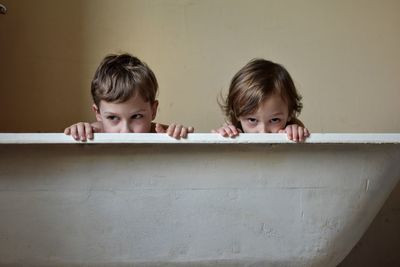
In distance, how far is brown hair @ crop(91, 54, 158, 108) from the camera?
1.25 metres

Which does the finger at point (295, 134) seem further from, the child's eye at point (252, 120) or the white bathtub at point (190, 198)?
the child's eye at point (252, 120)

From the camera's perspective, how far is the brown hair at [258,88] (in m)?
1.33

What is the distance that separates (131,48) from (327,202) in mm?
883

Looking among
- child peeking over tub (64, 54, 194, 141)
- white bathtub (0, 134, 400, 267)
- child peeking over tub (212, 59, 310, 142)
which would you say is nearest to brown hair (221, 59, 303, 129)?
child peeking over tub (212, 59, 310, 142)

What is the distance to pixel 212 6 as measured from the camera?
173 centimetres

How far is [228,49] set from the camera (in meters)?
1.74

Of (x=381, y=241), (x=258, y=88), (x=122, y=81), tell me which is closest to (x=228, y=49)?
(x=258, y=88)

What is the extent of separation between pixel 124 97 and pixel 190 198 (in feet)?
1.07

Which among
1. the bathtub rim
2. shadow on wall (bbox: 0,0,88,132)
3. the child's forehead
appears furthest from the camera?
shadow on wall (bbox: 0,0,88,132)

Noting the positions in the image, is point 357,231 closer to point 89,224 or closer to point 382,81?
point 89,224

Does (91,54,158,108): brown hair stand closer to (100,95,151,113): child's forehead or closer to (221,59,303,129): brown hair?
(100,95,151,113): child's forehead

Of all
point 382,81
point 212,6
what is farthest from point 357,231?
point 212,6

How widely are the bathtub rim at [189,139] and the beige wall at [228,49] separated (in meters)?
0.72

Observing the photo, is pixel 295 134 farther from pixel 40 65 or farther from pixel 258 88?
pixel 40 65
